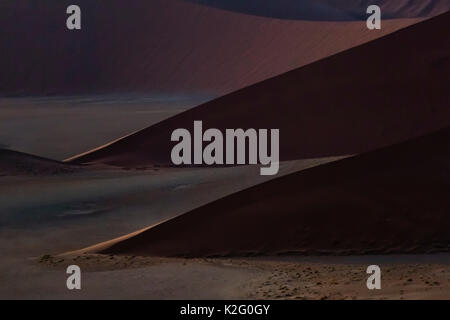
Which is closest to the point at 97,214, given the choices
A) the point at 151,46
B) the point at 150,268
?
the point at 150,268

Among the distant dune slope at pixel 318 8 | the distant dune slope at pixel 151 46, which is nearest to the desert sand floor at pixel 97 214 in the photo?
the distant dune slope at pixel 151 46

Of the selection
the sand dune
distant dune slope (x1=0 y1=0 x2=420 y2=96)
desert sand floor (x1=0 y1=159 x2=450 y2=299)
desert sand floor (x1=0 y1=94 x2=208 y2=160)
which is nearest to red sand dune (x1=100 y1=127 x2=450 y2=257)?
desert sand floor (x1=0 y1=159 x2=450 y2=299)

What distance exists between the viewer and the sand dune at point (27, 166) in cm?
1513

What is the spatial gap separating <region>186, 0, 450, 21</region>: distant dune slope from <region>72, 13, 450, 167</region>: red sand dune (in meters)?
35.5

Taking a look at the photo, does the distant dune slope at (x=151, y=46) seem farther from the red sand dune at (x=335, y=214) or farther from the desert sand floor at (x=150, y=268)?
the red sand dune at (x=335, y=214)

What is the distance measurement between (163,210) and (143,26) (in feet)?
118

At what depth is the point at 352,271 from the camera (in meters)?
7.16

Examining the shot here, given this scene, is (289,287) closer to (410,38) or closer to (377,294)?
(377,294)

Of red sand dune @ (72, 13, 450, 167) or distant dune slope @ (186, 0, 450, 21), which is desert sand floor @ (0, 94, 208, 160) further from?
distant dune slope @ (186, 0, 450, 21)

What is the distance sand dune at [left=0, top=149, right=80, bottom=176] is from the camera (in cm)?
1513

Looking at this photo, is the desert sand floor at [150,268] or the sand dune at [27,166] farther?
the sand dune at [27,166]

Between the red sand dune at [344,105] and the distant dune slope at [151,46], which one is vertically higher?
the distant dune slope at [151,46]

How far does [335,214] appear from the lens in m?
8.47

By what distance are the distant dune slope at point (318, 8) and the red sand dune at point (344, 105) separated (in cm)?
3554
